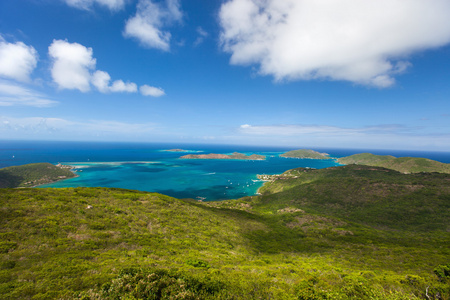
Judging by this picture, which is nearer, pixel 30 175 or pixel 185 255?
pixel 185 255

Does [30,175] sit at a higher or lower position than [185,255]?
lower

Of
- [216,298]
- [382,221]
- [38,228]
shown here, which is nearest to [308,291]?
[216,298]

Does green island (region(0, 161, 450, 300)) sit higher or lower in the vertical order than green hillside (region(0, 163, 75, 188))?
higher

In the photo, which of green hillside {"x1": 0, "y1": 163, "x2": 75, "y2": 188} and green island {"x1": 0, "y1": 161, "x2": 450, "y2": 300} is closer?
green island {"x1": 0, "y1": 161, "x2": 450, "y2": 300}
